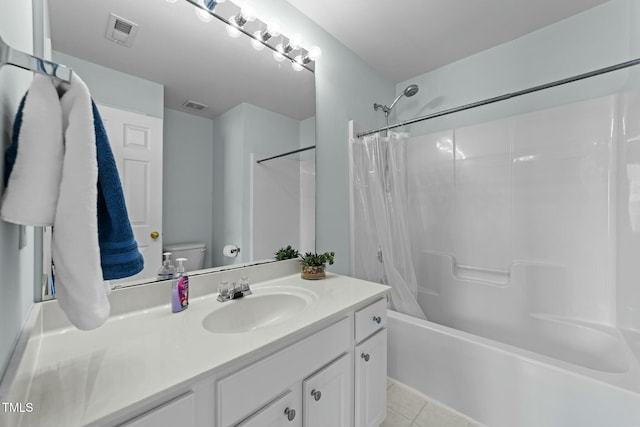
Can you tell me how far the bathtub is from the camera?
1005 millimetres

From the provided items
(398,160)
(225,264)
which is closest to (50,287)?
(225,264)

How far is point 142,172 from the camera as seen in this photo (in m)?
0.96

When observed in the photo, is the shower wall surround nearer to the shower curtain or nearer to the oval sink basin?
the shower curtain

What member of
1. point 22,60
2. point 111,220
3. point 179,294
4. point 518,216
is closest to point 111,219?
point 111,220

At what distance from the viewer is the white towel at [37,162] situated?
420 mm

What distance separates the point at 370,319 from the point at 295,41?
Answer: 1.57 metres

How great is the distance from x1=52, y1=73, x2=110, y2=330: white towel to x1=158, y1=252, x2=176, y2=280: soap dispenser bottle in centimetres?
56

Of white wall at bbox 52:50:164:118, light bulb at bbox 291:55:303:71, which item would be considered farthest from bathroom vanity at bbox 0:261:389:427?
light bulb at bbox 291:55:303:71

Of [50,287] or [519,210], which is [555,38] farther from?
[50,287]

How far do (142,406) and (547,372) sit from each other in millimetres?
1505

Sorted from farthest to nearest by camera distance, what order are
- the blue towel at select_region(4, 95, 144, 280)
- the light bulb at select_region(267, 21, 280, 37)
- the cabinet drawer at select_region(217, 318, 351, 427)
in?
the light bulb at select_region(267, 21, 280, 37) < the cabinet drawer at select_region(217, 318, 351, 427) < the blue towel at select_region(4, 95, 144, 280)

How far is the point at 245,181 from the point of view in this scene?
1.30 m

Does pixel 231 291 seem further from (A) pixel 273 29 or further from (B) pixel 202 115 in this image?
(A) pixel 273 29

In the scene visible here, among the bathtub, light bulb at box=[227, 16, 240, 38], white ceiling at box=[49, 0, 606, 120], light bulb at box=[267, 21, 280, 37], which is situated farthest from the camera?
light bulb at box=[267, 21, 280, 37]
